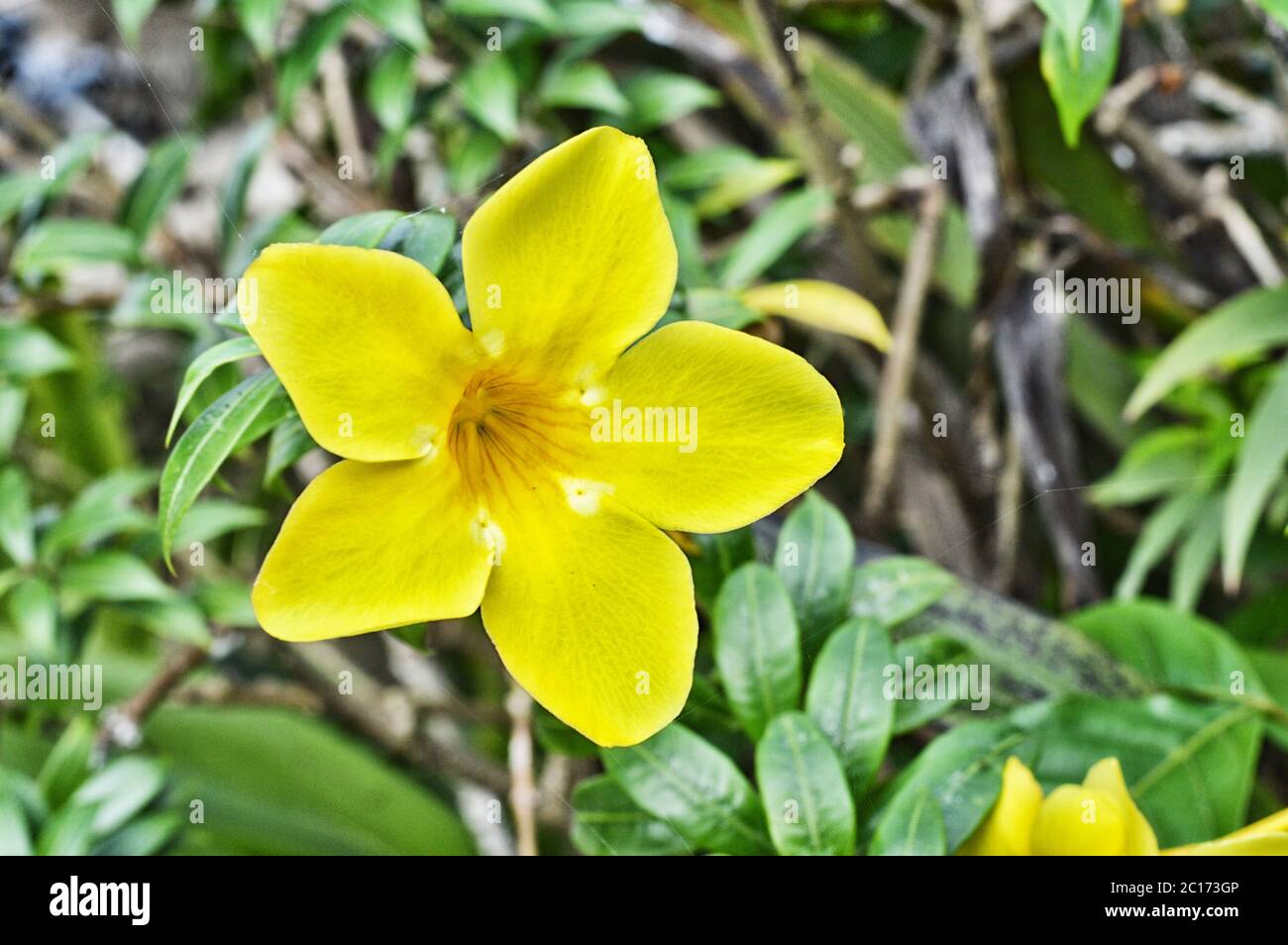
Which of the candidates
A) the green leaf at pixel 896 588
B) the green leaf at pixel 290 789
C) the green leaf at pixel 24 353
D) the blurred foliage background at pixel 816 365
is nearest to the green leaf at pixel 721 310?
the blurred foliage background at pixel 816 365

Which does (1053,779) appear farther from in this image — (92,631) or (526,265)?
(92,631)

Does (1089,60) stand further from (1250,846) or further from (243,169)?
(243,169)

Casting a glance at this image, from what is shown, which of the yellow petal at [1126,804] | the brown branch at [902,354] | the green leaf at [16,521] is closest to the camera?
the yellow petal at [1126,804]

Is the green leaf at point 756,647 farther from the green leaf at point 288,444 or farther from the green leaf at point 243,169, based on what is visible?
the green leaf at point 243,169

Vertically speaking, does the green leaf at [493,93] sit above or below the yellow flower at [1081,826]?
above

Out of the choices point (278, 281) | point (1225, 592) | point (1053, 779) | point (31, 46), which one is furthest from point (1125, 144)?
point (31, 46)

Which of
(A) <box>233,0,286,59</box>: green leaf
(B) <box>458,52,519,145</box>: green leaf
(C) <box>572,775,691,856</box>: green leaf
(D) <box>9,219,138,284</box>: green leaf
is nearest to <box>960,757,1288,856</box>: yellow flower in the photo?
(C) <box>572,775,691,856</box>: green leaf

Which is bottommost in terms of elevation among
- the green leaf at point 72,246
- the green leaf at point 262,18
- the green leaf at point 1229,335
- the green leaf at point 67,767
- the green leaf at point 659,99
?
the green leaf at point 67,767
